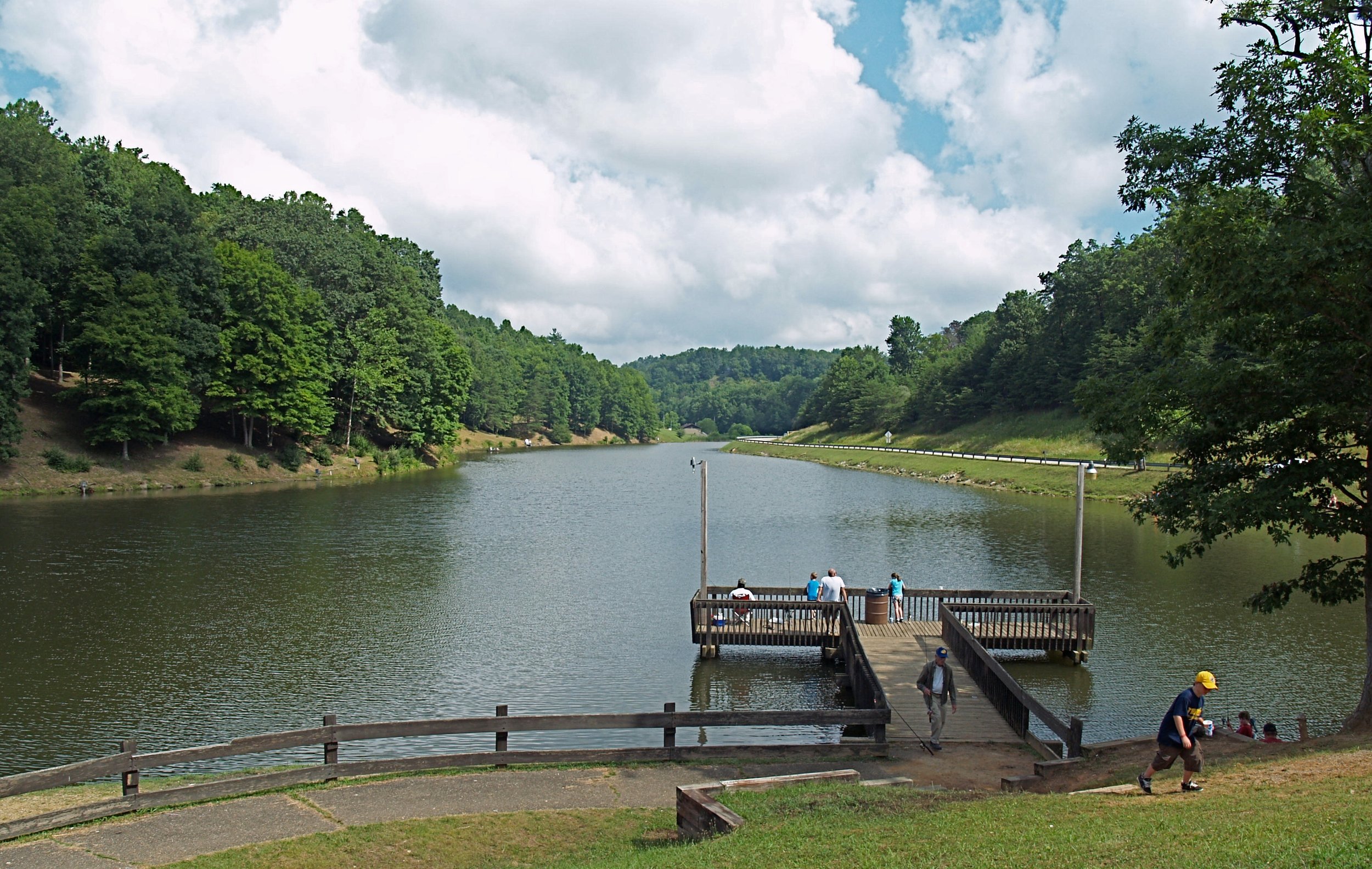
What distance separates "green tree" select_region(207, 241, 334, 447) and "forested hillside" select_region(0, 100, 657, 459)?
0.13 m

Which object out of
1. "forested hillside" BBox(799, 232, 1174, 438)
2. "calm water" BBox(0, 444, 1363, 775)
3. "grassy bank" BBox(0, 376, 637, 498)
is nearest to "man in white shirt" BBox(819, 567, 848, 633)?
"calm water" BBox(0, 444, 1363, 775)

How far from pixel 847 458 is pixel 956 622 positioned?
85933mm

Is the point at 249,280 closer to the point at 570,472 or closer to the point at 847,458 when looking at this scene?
the point at 570,472

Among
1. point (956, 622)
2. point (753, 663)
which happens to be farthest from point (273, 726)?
point (956, 622)

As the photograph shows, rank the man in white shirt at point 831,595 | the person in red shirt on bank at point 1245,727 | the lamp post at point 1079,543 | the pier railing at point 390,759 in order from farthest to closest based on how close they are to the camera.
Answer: the lamp post at point 1079,543
the man in white shirt at point 831,595
the person in red shirt on bank at point 1245,727
the pier railing at point 390,759

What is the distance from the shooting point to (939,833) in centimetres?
879

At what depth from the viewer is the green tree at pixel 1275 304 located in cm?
1334

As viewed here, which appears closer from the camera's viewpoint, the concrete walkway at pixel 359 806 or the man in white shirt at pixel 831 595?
the concrete walkway at pixel 359 806

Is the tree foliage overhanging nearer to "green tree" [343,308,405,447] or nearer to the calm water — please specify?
the calm water

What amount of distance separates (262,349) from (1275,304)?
64353 mm

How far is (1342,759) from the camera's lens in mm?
10320

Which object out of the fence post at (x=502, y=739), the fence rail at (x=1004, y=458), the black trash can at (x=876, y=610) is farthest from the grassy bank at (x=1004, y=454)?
the fence post at (x=502, y=739)

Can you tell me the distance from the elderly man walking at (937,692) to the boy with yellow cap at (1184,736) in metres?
3.91

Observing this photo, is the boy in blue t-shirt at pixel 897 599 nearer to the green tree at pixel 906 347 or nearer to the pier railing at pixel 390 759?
the pier railing at pixel 390 759
